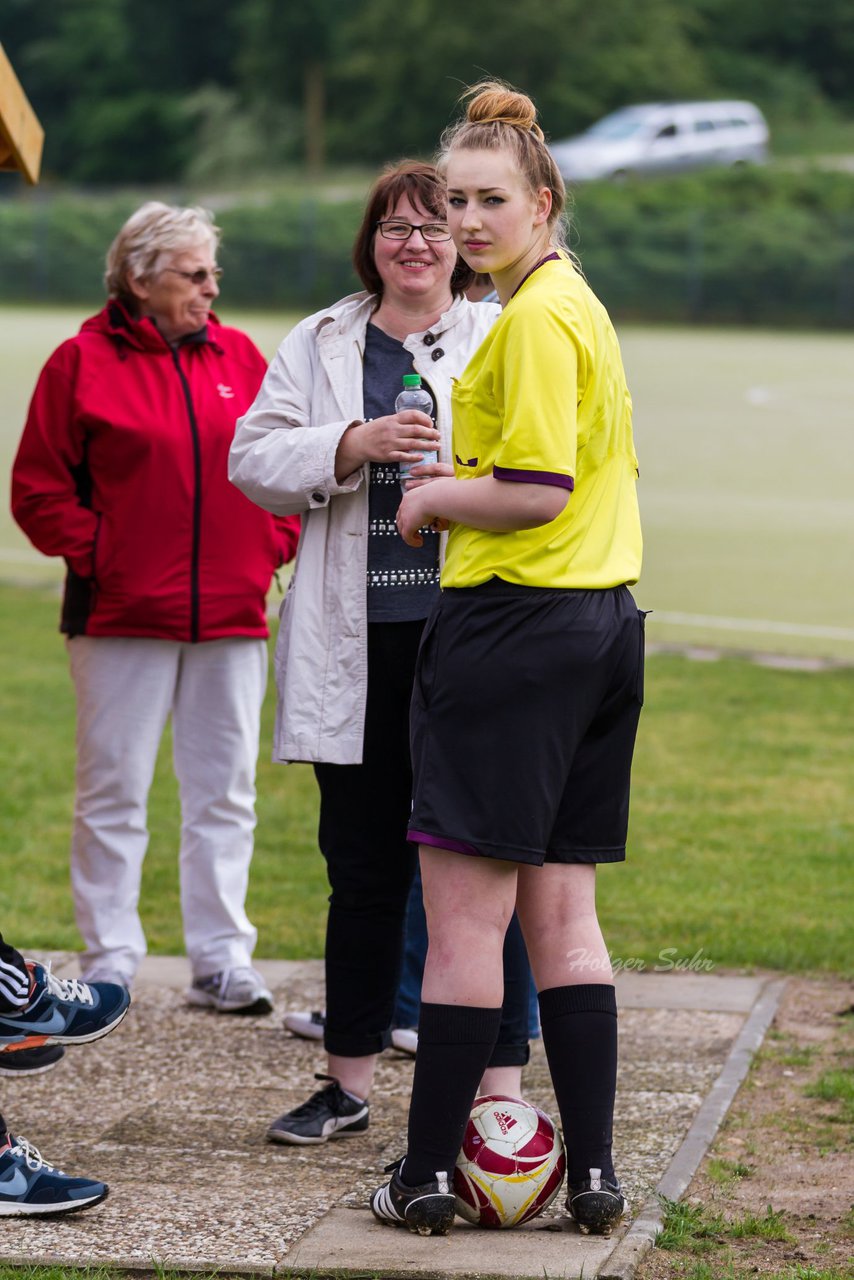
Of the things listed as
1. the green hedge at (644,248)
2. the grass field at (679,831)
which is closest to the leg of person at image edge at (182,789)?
the grass field at (679,831)

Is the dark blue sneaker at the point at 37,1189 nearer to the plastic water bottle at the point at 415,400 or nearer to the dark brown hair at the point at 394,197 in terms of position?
the plastic water bottle at the point at 415,400

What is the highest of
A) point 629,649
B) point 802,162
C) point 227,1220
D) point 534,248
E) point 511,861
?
point 802,162

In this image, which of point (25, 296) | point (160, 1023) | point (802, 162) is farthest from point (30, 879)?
point (802, 162)

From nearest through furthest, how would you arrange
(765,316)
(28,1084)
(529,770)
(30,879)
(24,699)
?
(529,770), (28,1084), (30,879), (24,699), (765,316)

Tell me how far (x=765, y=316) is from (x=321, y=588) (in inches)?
1382

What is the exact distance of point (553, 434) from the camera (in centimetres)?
342

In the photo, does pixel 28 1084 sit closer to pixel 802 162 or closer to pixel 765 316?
pixel 765 316

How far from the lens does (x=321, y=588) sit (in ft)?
14.1

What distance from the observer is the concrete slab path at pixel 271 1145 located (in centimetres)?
361

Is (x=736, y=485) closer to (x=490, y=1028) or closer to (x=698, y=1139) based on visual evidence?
(x=698, y=1139)

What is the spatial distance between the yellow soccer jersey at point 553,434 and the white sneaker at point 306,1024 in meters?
1.97

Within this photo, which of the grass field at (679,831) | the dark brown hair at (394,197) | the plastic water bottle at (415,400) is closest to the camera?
the plastic water bottle at (415,400)

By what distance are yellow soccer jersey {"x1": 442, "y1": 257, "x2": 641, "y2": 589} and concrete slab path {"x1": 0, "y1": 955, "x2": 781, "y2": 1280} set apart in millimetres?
1247

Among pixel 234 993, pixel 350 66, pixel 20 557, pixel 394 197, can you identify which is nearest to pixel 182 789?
pixel 234 993
